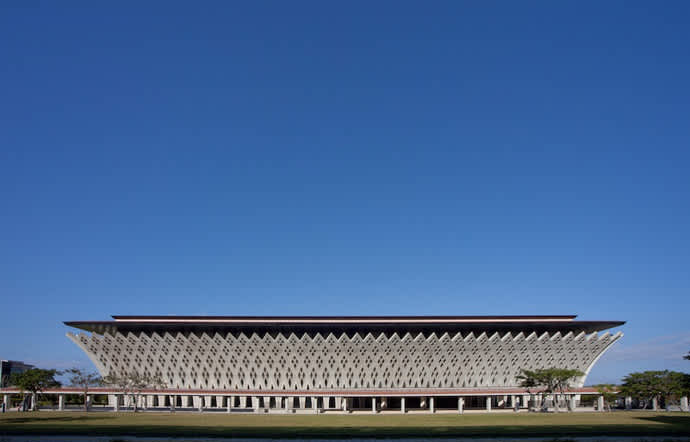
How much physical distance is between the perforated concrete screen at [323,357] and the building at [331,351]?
161 millimetres

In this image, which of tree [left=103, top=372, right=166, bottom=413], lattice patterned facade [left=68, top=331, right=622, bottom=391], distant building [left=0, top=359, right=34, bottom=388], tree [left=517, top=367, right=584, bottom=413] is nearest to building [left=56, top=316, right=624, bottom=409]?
lattice patterned facade [left=68, top=331, right=622, bottom=391]

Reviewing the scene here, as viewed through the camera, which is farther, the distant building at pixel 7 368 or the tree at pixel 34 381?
Result: the distant building at pixel 7 368

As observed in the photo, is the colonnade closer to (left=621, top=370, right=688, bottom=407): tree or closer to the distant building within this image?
(left=621, top=370, right=688, bottom=407): tree

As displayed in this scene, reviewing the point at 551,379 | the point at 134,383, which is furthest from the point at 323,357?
the point at 551,379

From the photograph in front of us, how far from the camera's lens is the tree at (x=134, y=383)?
3288 inches

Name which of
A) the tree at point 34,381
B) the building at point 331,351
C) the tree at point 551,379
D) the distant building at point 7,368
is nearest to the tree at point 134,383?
the building at point 331,351

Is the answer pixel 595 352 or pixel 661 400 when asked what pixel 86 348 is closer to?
pixel 595 352

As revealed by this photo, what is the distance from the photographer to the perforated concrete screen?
299 ft

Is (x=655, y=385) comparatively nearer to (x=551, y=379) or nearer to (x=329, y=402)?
(x=551, y=379)

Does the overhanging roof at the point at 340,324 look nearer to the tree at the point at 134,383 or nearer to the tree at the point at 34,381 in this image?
the tree at the point at 134,383

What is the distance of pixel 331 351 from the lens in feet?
300

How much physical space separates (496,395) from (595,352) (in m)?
18.9

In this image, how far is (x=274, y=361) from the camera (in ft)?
304

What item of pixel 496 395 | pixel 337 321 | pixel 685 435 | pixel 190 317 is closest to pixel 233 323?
pixel 190 317
